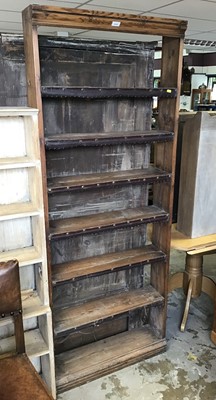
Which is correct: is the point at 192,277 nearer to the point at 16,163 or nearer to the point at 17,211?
the point at 17,211

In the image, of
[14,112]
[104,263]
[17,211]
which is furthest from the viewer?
[104,263]

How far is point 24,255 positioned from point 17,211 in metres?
0.26

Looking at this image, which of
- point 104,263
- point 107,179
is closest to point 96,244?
point 104,263

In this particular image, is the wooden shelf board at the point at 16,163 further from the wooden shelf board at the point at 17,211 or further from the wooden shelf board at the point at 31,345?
Result: the wooden shelf board at the point at 31,345

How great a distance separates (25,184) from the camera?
1841mm

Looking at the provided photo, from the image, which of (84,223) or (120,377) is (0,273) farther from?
(120,377)

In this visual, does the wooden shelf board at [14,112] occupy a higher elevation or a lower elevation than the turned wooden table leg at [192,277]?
higher

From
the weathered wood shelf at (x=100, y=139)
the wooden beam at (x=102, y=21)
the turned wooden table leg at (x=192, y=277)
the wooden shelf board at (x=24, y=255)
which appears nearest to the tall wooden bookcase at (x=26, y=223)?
the wooden shelf board at (x=24, y=255)

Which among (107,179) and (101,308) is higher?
(107,179)

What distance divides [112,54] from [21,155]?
75 cm

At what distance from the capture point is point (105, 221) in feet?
6.48

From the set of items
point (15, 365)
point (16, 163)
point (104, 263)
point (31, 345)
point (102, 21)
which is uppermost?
point (102, 21)

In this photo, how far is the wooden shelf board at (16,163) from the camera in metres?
1.56

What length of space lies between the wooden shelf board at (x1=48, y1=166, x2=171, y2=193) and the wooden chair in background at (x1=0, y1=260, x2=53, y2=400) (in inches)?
17.9
